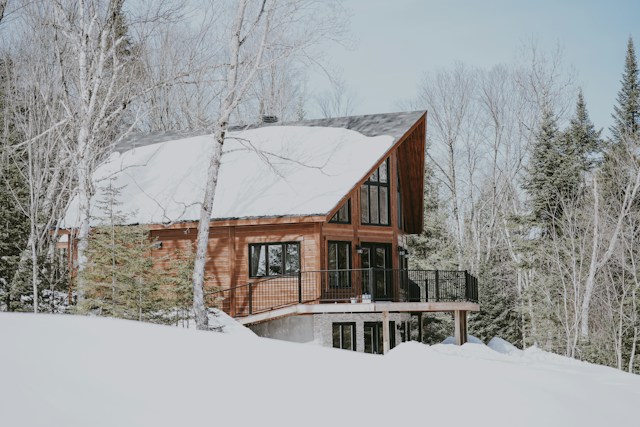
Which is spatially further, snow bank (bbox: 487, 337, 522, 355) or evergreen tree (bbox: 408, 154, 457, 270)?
evergreen tree (bbox: 408, 154, 457, 270)

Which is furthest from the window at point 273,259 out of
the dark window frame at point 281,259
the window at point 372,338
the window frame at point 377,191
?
the window at point 372,338

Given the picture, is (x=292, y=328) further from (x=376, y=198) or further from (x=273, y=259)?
(x=376, y=198)

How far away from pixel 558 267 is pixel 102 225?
1870 cm

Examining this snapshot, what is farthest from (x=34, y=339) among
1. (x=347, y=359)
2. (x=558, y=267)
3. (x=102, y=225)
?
(x=558, y=267)

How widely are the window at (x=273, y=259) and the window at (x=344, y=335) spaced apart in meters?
2.17

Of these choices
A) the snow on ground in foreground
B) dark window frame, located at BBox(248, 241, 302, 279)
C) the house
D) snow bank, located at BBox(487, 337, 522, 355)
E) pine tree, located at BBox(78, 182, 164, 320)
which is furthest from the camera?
snow bank, located at BBox(487, 337, 522, 355)

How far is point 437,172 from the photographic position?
138 ft

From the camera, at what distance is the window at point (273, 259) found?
21.3m

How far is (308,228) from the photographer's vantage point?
21.1 m

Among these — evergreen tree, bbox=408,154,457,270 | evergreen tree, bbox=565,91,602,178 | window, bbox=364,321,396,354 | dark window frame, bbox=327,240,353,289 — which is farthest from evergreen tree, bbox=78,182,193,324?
evergreen tree, bbox=565,91,602,178

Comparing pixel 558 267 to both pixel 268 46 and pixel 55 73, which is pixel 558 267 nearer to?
pixel 268 46

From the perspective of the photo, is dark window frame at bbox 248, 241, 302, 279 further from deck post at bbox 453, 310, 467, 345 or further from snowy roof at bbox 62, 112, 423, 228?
deck post at bbox 453, 310, 467, 345

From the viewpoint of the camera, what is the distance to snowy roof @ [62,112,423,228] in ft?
69.6

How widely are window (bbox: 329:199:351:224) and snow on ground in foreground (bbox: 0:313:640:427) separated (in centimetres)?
1606
